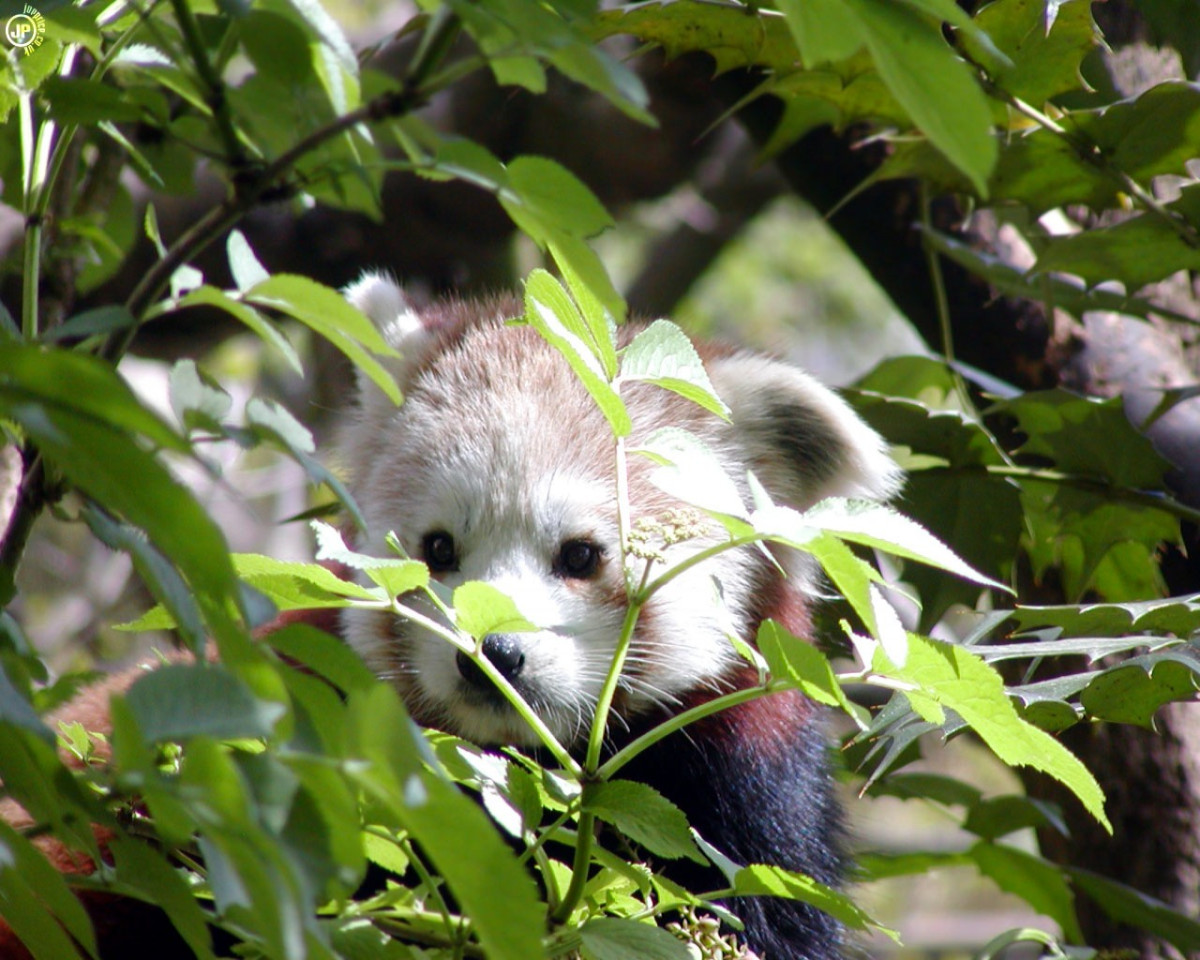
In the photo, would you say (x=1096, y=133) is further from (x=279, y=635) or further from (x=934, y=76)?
(x=279, y=635)

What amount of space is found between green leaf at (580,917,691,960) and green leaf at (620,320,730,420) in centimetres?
44

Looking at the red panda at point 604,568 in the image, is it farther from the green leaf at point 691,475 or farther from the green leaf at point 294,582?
the green leaf at point 691,475

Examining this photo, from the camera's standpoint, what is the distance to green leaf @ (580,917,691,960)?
0.98 meters

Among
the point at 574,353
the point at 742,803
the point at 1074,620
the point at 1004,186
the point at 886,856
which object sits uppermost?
the point at 574,353

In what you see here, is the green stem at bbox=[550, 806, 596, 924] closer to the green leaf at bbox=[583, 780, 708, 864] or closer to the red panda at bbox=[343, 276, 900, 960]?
the green leaf at bbox=[583, 780, 708, 864]

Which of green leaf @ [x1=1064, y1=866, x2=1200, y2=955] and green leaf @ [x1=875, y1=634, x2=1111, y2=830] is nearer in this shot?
green leaf @ [x1=875, y1=634, x2=1111, y2=830]

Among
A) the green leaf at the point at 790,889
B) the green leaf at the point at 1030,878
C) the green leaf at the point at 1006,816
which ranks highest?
the green leaf at the point at 790,889

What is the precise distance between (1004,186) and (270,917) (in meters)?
1.82

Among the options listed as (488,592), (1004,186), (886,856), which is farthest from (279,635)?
(886,856)

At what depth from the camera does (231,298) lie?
882 millimetres

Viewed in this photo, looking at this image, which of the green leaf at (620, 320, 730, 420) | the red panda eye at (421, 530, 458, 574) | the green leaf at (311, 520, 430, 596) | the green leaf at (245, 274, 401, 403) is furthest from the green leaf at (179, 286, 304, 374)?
the red panda eye at (421, 530, 458, 574)

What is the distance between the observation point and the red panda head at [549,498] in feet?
6.82

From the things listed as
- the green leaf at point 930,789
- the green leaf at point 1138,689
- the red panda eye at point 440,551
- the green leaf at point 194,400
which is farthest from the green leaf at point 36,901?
the green leaf at point 930,789

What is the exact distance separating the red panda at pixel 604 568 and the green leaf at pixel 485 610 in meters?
0.92
